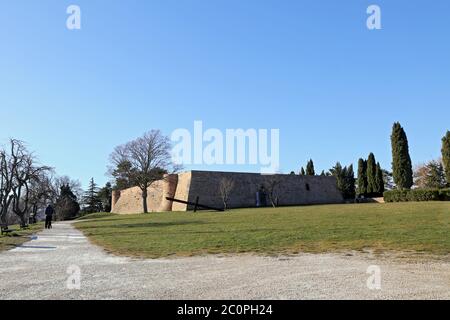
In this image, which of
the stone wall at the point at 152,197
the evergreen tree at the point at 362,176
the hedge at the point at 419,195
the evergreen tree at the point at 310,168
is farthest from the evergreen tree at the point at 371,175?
the stone wall at the point at 152,197

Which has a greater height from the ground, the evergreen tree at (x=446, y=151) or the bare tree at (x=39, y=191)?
the evergreen tree at (x=446, y=151)

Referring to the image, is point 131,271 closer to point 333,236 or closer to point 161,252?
point 161,252

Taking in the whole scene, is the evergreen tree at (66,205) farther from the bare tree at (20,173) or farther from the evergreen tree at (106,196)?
the bare tree at (20,173)

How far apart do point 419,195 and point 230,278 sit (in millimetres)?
42114

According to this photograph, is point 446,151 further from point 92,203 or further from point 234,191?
point 92,203

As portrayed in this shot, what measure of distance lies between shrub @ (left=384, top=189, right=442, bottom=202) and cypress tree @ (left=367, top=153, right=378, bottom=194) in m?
20.3

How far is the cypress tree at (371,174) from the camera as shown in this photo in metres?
66.9

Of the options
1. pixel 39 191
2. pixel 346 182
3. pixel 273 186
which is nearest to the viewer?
pixel 39 191

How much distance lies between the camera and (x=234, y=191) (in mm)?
54969

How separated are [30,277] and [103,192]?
291 ft

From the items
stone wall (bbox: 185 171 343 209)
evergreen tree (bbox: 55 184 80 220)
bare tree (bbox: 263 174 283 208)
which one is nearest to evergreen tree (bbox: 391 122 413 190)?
stone wall (bbox: 185 171 343 209)

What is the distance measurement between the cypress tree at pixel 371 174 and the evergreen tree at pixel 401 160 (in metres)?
14.1

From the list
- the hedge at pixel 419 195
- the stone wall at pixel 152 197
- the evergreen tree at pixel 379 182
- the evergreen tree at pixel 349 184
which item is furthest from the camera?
the evergreen tree at pixel 349 184

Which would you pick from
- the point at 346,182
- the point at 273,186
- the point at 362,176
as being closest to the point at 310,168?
the point at 346,182
